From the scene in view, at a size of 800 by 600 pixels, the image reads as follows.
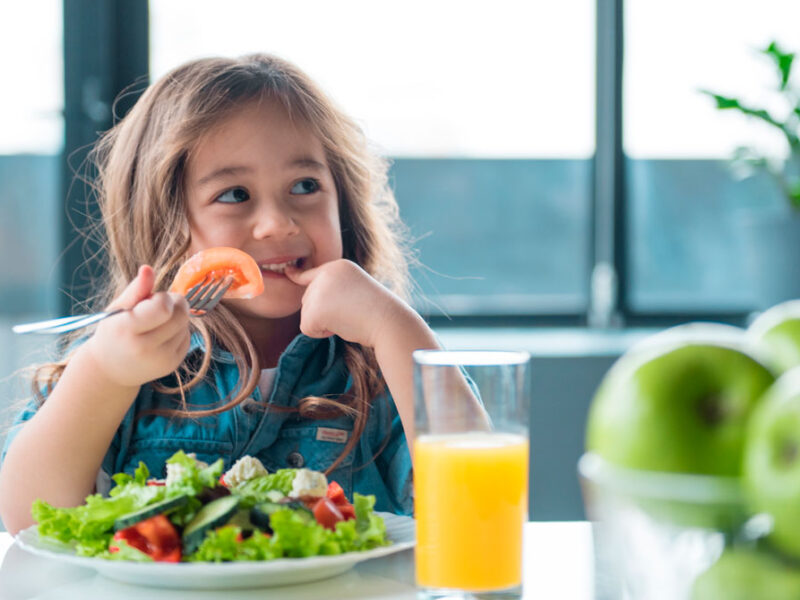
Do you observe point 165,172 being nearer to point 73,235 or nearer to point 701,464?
point 701,464

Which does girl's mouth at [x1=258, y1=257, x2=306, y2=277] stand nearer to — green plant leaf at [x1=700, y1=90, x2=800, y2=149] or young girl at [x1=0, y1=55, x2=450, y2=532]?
young girl at [x1=0, y1=55, x2=450, y2=532]

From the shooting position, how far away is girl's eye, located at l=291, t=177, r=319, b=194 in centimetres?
141

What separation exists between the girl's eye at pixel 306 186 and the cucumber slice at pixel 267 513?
0.68 metres

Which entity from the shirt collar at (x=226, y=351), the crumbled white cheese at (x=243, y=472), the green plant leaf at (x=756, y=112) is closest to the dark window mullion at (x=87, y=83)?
the shirt collar at (x=226, y=351)

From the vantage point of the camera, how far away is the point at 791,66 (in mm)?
2801

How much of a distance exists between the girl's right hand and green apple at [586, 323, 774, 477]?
56cm

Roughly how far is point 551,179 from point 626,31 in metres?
0.52

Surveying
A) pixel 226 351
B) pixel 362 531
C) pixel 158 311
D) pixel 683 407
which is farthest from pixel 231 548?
pixel 226 351

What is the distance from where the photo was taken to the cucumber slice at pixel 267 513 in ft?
2.66

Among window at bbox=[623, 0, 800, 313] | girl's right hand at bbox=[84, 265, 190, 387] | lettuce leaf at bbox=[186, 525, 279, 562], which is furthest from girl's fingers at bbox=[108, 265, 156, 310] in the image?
window at bbox=[623, 0, 800, 313]

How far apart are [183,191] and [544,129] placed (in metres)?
1.94

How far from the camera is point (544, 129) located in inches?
126

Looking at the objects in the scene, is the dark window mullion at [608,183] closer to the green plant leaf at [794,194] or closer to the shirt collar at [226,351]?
the green plant leaf at [794,194]

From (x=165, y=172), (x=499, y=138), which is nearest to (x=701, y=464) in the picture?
(x=165, y=172)
